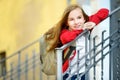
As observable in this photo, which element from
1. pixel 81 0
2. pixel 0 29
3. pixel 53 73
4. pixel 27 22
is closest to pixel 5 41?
pixel 0 29

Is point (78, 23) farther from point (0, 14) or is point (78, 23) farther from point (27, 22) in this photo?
point (0, 14)

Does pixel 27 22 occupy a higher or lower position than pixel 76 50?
higher

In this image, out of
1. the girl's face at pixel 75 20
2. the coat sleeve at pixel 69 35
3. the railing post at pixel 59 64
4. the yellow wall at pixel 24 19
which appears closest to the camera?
the railing post at pixel 59 64

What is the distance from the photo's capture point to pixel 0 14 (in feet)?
30.8

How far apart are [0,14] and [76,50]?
5343 mm

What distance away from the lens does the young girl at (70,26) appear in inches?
165

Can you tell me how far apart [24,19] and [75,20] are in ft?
13.6

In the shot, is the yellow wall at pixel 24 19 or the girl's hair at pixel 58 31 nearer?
the girl's hair at pixel 58 31

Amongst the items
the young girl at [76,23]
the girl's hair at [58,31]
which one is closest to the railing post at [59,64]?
the young girl at [76,23]

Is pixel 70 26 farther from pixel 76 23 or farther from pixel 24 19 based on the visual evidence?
pixel 24 19

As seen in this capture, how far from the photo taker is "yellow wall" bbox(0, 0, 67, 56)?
7.21 m

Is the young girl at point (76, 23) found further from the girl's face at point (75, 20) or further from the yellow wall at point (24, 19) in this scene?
the yellow wall at point (24, 19)

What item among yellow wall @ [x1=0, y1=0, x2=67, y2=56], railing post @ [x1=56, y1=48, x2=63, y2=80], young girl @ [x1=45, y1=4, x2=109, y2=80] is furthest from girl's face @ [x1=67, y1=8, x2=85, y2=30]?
yellow wall @ [x1=0, y1=0, x2=67, y2=56]

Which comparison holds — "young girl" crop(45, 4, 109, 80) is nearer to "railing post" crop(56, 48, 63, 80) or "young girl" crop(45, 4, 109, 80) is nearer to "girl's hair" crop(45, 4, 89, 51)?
"girl's hair" crop(45, 4, 89, 51)
